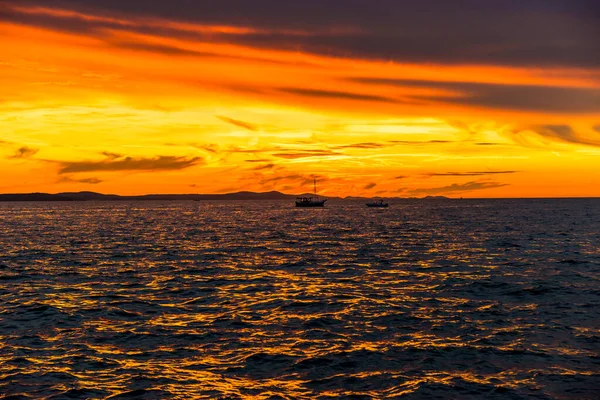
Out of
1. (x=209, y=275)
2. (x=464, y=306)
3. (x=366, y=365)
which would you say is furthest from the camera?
(x=209, y=275)

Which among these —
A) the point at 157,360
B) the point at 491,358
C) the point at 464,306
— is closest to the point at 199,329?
the point at 157,360

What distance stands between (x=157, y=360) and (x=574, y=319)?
68.8 feet

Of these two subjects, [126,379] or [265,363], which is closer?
[126,379]

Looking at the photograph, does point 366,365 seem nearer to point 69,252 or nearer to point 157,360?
point 157,360

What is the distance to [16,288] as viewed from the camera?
40.9 m

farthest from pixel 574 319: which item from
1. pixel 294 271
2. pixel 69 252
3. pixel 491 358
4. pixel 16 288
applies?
pixel 69 252

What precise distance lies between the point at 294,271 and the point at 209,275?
291 inches

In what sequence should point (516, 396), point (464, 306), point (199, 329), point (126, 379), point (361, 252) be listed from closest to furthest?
point (516, 396) < point (126, 379) < point (199, 329) < point (464, 306) < point (361, 252)

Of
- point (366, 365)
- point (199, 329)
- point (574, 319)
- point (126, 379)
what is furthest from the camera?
point (574, 319)

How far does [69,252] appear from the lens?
70062mm

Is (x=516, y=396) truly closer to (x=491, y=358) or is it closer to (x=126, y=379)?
(x=491, y=358)

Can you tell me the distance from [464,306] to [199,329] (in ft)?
50.8

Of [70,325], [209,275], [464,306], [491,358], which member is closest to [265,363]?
[491,358]

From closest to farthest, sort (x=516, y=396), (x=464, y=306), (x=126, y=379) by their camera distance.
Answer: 1. (x=516, y=396)
2. (x=126, y=379)
3. (x=464, y=306)
